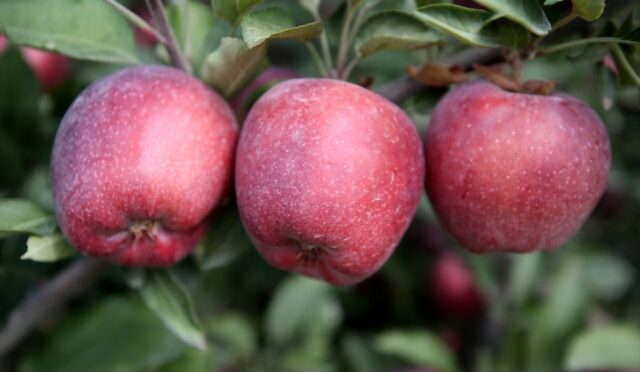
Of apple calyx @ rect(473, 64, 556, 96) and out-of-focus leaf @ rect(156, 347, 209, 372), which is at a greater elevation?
apple calyx @ rect(473, 64, 556, 96)

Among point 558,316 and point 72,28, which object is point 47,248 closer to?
point 72,28

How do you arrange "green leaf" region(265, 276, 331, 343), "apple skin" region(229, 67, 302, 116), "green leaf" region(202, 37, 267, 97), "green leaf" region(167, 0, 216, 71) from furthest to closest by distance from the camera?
"green leaf" region(265, 276, 331, 343) < "green leaf" region(167, 0, 216, 71) < "apple skin" region(229, 67, 302, 116) < "green leaf" region(202, 37, 267, 97)

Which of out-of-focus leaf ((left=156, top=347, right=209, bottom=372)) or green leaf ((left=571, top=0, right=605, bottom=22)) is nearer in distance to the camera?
green leaf ((left=571, top=0, right=605, bottom=22))

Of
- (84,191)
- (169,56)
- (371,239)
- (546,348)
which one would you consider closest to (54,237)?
(84,191)

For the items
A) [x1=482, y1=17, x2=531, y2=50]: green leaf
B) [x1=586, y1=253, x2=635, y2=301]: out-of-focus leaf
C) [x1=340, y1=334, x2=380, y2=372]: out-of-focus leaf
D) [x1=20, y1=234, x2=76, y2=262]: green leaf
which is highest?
[x1=482, y1=17, x2=531, y2=50]: green leaf

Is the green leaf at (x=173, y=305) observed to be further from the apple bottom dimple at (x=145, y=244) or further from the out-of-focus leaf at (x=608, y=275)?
the out-of-focus leaf at (x=608, y=275)

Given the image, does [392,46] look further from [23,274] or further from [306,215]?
[23,274]

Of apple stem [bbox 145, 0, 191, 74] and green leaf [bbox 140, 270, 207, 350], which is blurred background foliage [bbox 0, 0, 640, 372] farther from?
apple stem [bbox 145, 0, 191, 74]

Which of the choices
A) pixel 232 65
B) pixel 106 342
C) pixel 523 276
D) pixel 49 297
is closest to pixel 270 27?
pixel 232 65

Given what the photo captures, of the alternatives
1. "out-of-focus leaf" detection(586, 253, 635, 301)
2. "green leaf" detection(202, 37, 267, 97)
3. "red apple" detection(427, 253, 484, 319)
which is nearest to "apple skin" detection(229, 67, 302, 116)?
"green leaf" detection(202, 37, 267, 97)
